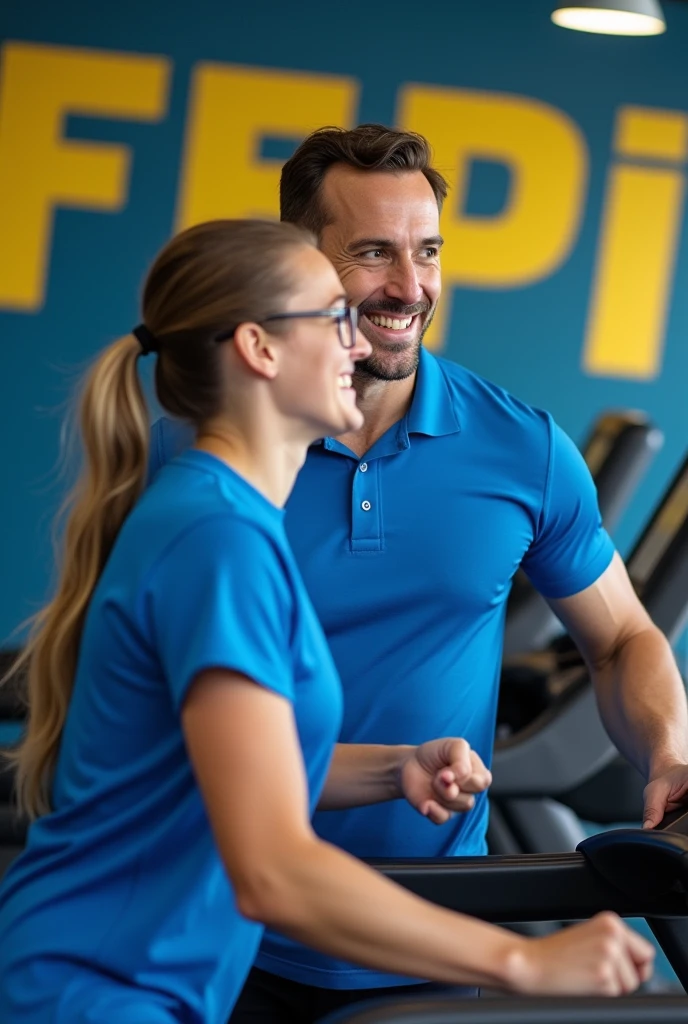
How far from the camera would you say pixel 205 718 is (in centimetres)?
115

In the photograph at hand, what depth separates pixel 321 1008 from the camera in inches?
69.4

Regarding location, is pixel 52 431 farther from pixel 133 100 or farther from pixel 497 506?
pixel 497 506

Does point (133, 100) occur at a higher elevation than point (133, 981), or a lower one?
higher

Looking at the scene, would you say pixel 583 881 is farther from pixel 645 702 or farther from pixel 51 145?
pixel 51 145

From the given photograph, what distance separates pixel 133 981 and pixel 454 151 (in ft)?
16.4

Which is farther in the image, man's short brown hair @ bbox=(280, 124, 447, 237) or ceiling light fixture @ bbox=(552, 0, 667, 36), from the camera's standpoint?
ceiling light fixture @ bbox=(552, 0, 667, 36)

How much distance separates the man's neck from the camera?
1910mm

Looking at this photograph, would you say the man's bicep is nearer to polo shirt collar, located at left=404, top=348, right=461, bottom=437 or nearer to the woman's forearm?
polo shirt collar, located at left=404, top=348, right=461, bottom=437

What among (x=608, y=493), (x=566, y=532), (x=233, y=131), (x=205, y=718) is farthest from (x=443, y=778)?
(x=233, y=131)

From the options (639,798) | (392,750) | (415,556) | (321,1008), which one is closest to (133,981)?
(392,750)

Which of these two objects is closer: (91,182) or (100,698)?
(100,698)

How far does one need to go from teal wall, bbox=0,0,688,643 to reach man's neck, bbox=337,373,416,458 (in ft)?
12.9

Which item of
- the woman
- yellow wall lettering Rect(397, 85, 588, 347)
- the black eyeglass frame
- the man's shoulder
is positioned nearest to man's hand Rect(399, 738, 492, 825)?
the woman

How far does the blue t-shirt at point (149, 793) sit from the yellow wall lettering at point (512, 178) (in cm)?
469
